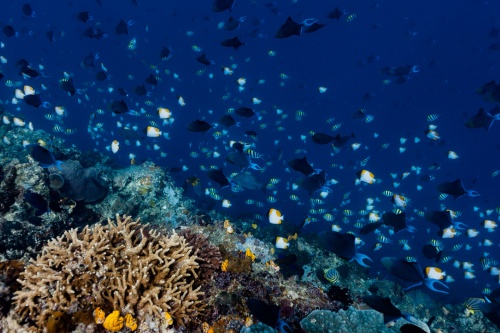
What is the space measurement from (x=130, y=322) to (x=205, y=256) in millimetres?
1635

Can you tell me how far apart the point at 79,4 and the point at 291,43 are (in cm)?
6212

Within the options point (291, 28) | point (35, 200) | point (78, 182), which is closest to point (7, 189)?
point (78, 182)

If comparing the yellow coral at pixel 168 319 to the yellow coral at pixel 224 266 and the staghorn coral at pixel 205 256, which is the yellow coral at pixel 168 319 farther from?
the yellow coral at pixel 224 266

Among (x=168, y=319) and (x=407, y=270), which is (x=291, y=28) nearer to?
(x=407, y=270)

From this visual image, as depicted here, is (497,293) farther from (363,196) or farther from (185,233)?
(363,196)

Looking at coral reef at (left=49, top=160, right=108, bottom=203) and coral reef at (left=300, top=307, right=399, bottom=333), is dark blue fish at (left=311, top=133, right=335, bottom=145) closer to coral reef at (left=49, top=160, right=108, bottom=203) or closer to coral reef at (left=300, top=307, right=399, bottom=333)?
coral reef at (left=300, top=307, right=399, bottom=333)

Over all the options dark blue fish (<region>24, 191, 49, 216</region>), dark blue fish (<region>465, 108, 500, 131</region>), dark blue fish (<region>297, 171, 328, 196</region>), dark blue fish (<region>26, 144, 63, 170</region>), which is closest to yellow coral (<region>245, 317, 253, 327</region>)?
dark blue fish (<region>24, 191, 49, 216</region>)

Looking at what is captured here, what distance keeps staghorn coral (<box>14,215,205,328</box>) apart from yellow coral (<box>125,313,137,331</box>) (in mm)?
78

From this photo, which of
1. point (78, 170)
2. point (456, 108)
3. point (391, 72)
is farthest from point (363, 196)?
point (456, 108)

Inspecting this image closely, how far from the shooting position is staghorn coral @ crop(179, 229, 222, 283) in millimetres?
4820

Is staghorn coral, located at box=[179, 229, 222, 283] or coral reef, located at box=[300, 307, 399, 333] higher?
staghorn coral, located at box=[179, 229, 222, 283]

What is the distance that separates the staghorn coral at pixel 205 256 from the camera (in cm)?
482

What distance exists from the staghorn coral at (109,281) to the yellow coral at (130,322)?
3.1 inches

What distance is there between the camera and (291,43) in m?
73.0
